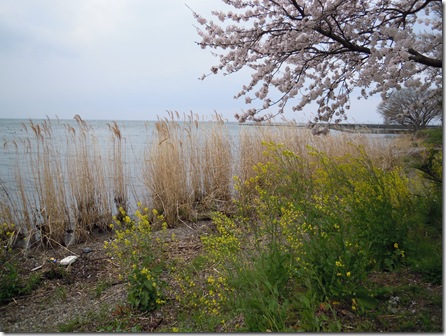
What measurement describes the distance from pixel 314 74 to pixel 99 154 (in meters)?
1.82

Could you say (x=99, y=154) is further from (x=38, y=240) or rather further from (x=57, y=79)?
(x=57, y=79)

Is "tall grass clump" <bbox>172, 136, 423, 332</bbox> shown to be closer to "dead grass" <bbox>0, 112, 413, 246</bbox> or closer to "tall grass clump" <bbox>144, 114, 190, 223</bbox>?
"dead grass" <bbox>0, 112, 413, 246</bbox>

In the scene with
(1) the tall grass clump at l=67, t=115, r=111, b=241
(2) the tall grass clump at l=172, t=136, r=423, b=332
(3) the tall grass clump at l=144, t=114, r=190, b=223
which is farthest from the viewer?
(3) the tall grass clump at l=144, t=114, r=190, b=223

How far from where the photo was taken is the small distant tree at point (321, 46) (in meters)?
1.81

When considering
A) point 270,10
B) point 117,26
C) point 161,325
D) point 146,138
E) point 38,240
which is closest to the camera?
point 161,325

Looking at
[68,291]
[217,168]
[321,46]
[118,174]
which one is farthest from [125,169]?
[321,46]

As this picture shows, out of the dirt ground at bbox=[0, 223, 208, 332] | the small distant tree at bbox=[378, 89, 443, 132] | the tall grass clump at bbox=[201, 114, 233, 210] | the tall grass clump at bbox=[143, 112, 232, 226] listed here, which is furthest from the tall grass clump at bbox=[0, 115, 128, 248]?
the small distant tree at bbox=[378, 89, 443, 132]

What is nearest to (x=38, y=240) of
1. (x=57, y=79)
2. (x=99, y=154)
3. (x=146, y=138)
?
(x=99, y=154)

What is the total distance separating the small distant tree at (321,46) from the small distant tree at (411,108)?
0.22 ft

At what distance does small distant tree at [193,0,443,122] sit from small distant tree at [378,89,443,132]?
0.22 ft

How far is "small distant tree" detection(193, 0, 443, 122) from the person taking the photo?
5.94 ft

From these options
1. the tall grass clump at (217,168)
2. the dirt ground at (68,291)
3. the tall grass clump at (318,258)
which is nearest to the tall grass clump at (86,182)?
the dirt ground at (68,291)

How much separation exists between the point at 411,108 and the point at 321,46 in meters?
0.59

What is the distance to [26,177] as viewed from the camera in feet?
9.48
